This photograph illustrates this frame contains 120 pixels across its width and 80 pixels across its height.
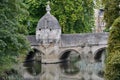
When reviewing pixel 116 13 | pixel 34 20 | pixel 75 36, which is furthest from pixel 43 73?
pixel 116 13

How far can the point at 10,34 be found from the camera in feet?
51.6

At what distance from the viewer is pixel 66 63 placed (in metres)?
36.5

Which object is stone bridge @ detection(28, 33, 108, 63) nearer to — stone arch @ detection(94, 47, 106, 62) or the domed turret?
stone arch @ detection(94, 47, 106, 62)

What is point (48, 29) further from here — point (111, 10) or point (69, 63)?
point (111, 10)

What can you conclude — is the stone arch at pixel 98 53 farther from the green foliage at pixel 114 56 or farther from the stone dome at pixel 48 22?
the green foliage at pixel 114 56

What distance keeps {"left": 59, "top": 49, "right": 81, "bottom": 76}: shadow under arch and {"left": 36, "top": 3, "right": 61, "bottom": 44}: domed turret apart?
6.11ft

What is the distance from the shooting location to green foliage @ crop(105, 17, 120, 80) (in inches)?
A: 436

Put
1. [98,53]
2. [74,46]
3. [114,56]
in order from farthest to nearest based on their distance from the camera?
1. [98,53]
2. [74,46]
3. [114,56]

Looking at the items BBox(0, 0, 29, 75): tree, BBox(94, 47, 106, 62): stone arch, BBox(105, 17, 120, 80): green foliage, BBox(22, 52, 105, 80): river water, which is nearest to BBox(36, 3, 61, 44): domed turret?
BBox(22, 52, 105, 80): river water

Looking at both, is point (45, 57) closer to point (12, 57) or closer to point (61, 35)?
point (61, 35)

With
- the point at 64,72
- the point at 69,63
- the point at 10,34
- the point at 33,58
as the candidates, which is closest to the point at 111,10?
the point at 10,34

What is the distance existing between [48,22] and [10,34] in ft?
65.0

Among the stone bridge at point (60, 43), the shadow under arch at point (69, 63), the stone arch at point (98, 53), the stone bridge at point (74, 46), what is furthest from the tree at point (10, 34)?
the stone arch at point (98, 53)

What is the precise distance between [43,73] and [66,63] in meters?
7.53
